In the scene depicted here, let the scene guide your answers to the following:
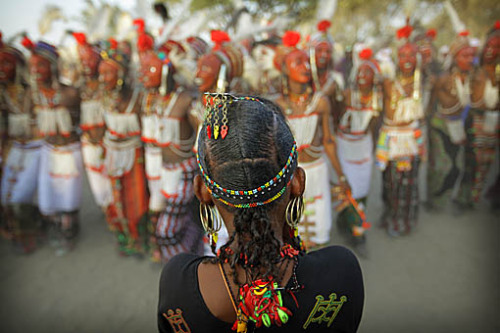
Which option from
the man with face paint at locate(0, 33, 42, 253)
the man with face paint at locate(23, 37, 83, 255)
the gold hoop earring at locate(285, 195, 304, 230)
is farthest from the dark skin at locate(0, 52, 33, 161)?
the gold hoop earring at locate(285, 195, 304, 230)

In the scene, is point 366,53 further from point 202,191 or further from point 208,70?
point 202,191

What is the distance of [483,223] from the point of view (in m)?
4.43

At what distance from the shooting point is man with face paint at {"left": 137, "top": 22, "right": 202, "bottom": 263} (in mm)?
3227

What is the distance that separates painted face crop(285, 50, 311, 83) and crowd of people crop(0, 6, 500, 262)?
0.05 feet

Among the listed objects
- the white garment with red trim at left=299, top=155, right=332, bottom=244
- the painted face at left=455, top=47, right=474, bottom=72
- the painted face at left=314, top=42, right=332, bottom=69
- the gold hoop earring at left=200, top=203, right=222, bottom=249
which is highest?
the painted face at left=455, top=47, right=474, bottom=72

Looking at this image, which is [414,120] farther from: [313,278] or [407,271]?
[313,278]

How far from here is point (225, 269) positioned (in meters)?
1.02

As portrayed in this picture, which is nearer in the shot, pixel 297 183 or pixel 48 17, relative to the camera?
pixel 297 183

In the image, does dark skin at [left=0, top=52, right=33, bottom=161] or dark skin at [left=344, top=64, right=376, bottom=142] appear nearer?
dark skin at [left=0, top=52, right=33, bottom=161]

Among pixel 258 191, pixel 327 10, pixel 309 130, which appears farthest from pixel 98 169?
pixel 258 191

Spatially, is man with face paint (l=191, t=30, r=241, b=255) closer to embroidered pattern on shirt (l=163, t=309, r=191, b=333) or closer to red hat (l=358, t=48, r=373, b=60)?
red hat (l=358, t=48, r=373, b=60)

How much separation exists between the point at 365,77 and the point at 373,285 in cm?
232

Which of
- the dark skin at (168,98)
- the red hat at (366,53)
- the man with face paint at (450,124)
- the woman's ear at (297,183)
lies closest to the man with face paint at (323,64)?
the red hat at (366,53)

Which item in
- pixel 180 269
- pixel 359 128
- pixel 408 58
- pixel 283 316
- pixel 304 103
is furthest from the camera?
pixel 359 128
